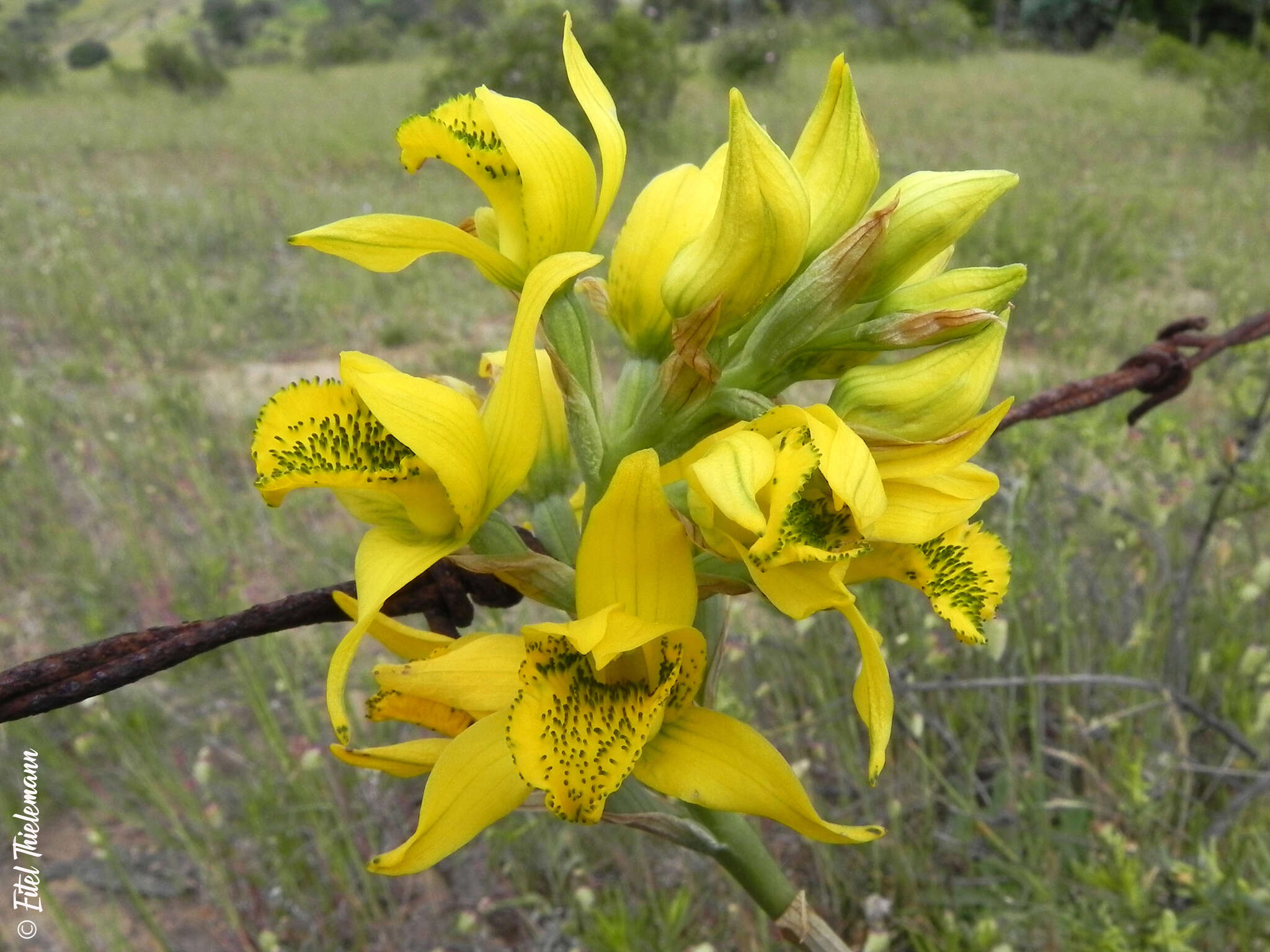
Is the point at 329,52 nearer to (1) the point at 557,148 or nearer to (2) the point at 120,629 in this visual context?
(2) the point at 120,629

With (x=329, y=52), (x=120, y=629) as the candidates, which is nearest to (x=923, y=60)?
(x=329, y=52)

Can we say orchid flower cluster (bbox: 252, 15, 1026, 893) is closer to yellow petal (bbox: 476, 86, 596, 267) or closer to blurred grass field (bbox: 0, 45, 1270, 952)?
yellow petal (bbox: 476, 86, 596, 267)

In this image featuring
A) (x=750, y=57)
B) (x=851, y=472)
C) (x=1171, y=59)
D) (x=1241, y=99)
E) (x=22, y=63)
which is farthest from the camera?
(x=22, y=63)

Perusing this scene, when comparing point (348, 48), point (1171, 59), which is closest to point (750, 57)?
point (1171, 59)

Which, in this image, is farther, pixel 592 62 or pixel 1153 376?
pixel 592 62

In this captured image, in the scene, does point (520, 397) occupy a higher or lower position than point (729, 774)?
higher

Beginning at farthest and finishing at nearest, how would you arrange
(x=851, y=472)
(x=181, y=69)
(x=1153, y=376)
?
(x=181, y=69)
(x=1153, y=376)
(x=851, y=472)

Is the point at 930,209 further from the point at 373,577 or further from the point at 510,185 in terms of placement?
the point at 373,577

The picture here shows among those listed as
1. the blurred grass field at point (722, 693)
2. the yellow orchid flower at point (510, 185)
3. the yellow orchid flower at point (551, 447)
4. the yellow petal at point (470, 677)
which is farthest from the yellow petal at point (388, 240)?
the blurred grass field at point (722, 693)
